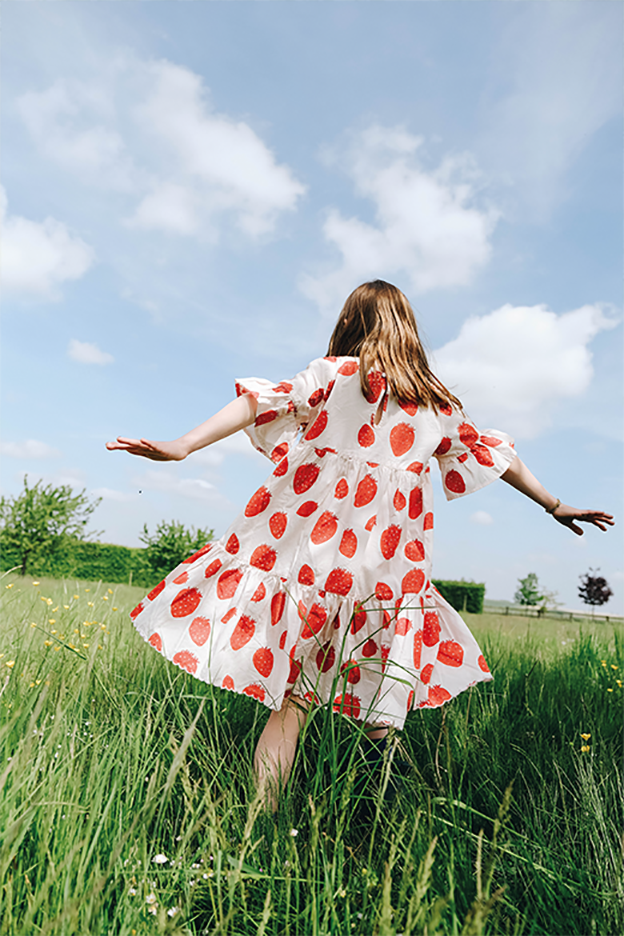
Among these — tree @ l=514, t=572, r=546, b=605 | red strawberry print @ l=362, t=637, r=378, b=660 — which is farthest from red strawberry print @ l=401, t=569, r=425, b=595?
tree @ l=514, t=572, r=546, b=605

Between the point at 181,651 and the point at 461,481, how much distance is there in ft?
4.44

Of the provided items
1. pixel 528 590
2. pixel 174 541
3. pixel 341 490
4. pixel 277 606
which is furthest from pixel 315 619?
pixel 528 590

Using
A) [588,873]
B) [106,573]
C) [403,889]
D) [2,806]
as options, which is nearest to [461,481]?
[588,873]

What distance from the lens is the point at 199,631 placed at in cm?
213

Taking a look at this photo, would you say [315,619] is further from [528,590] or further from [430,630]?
[528,590]

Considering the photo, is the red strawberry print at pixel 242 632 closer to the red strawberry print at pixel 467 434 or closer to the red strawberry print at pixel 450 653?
the red strawberry print at pixel 450 653

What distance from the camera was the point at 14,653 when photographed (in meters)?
2.73

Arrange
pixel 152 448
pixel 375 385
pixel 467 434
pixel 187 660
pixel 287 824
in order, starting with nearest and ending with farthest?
pixel 287 824
pixel 152 448
pixel 187 660
pixel 375 385
pixel 467 434

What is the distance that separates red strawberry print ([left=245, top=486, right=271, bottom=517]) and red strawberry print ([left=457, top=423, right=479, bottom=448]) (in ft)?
2.86

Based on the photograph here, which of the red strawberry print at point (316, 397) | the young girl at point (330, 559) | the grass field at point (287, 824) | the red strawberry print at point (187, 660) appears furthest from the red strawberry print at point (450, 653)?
the red strawberry print at point (316, 397)

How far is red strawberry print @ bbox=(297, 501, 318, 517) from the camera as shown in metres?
2.21

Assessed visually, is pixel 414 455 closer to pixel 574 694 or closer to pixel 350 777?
pixel 350 777

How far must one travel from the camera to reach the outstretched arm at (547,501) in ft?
8.70

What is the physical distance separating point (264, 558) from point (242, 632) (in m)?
0.27
